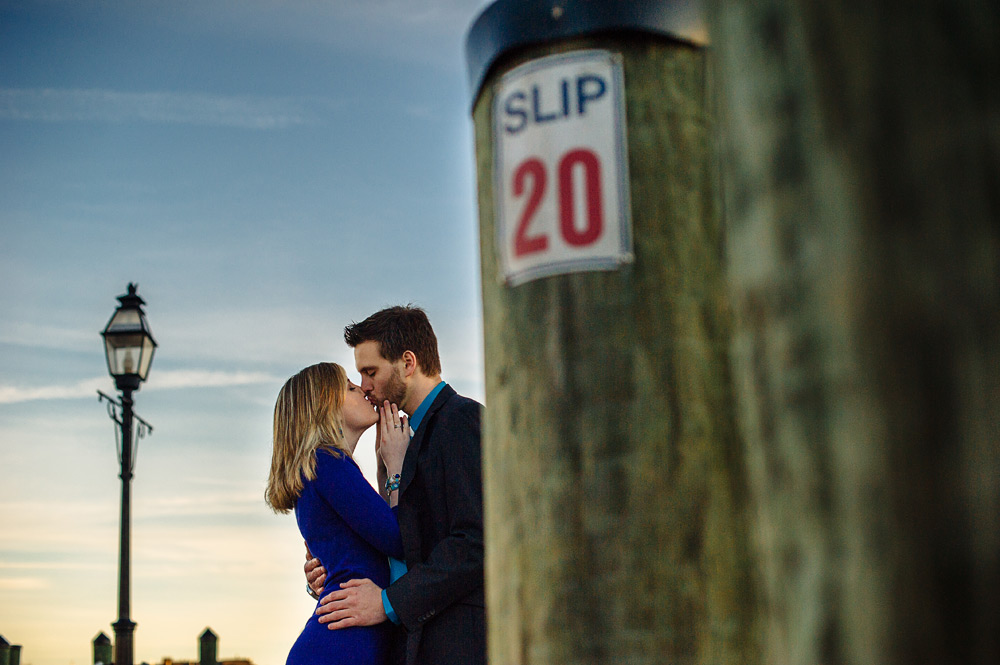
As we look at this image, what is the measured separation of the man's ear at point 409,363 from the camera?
480cm

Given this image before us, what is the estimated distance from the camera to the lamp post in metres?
9.15

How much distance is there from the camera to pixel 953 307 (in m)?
0.77

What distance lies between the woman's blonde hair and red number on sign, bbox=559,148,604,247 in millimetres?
3080

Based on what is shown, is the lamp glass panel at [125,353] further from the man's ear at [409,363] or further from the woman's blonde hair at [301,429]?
the man's ear at [409,363]

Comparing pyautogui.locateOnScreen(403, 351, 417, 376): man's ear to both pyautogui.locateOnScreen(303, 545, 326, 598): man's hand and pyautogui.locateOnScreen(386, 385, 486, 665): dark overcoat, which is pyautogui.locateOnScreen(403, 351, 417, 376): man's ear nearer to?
pyautogui.locateOnScreen(386, 385, 486, 665): dark overcoat

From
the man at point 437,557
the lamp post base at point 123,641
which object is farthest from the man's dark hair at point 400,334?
the lamp post base at point 123,641

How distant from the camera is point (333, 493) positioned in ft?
14.2

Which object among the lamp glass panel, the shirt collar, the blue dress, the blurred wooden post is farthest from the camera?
the lamp glass panel

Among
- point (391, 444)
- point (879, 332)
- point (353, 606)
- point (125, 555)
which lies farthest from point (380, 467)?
point (125, 555)

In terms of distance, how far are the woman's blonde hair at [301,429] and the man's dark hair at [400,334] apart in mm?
320

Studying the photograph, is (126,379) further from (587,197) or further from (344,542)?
(587,197)

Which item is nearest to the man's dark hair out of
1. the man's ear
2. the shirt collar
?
the man's ear

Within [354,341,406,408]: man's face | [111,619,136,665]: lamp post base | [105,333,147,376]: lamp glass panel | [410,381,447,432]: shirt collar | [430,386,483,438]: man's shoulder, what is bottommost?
[111,619,136,665]: lamp post base

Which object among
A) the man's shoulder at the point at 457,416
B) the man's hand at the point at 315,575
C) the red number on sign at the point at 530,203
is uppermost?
the man's shoulder at the point at 457,416
